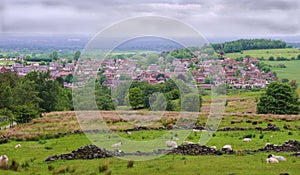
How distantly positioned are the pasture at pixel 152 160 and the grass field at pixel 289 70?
11772 centimetres

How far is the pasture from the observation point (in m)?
17.4

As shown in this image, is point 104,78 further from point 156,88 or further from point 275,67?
point 275,67

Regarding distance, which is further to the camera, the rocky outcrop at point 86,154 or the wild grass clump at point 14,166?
the rocky outcrop at point 86,154

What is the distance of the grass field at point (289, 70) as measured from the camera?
14918 cm

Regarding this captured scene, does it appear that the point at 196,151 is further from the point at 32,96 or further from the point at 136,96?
the point at 136,96

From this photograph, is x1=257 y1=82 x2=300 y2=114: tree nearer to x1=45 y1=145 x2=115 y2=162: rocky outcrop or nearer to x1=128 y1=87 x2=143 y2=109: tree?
x1=128 y1=87 x2=143 y2=109: tree

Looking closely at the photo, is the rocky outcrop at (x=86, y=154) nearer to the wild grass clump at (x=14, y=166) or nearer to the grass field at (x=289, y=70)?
the wild grass clump at (x=14, y=166)

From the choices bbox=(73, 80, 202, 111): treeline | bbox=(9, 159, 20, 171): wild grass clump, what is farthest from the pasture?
bbox=(73, 80, 202, 111): treeline

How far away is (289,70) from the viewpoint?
165 m

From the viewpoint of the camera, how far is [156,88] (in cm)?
6325

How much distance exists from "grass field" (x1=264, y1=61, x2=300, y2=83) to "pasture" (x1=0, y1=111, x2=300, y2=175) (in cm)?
11772

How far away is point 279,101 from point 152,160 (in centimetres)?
3746

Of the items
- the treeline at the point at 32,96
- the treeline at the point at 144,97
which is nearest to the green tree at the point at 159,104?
the treeline at the point at 144,97

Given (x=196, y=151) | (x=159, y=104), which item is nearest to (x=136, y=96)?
(x=159, y=104)
